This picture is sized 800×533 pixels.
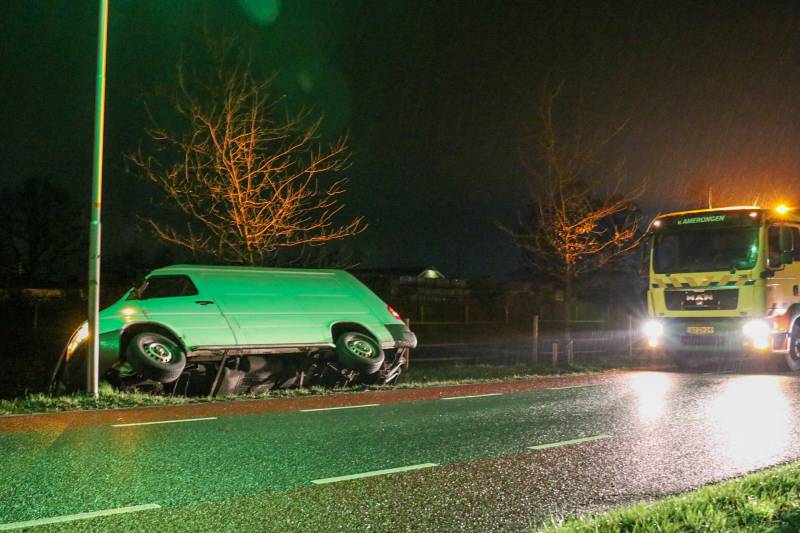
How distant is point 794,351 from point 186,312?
1284 centimetres

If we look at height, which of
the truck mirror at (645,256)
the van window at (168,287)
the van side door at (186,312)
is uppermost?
the truck mirror at (645,256)

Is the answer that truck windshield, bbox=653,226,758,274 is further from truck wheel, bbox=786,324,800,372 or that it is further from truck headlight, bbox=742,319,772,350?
truck wheel, bbox=786,324,800,372

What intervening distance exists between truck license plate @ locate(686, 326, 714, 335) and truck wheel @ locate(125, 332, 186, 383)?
36.4 ft

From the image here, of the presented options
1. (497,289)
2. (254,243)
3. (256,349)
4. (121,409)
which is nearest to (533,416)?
(256,349)

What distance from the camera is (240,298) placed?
40.3ft

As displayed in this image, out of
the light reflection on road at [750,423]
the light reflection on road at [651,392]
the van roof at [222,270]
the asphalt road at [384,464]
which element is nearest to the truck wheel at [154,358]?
the van roof at [222,270]

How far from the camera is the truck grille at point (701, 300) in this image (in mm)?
16234

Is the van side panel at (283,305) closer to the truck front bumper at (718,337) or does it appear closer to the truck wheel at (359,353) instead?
the truck wheel at (359,353)

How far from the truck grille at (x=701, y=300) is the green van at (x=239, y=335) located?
A: 677 centimetres

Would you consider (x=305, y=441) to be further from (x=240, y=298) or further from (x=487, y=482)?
(x=240, y=298)

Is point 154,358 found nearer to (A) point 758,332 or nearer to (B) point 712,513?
(B) point 712,513

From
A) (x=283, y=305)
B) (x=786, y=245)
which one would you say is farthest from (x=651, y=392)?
(x=283, y=305)

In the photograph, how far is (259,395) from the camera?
Result: 11961 millimetres

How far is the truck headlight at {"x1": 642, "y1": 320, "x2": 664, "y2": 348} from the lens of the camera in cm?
1745
